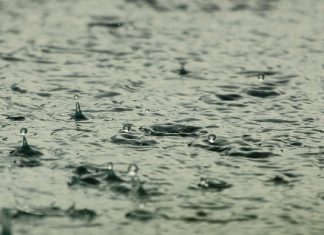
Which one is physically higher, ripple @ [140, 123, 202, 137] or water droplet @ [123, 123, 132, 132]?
water droplet @ [123, 123, 132, 132]

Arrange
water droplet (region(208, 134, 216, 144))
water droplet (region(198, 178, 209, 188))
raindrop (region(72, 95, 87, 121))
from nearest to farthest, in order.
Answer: water droplet (region(198, 178, 209, 188)) → water droplet (region(208, 134, 216, 144)) → raindrop (region(72, 95, 87, 121))

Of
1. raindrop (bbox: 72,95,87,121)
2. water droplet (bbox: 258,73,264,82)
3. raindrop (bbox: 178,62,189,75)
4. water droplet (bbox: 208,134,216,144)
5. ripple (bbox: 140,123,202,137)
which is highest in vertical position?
raindrop (bbox: 178,62,189,75)

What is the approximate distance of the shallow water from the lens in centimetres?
660

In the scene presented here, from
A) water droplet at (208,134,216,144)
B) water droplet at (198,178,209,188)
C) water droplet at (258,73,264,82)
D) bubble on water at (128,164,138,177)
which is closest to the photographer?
water droplet at (198,178,209,188)

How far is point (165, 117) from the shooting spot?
9.20 metres

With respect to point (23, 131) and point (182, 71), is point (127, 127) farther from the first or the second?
point (182, 71)

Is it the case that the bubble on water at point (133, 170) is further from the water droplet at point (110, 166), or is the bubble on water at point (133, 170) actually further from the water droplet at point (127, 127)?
the water droplet at point (127, 127)

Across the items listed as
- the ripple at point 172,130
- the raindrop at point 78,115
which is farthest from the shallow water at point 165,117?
the raindrop at point 78,115

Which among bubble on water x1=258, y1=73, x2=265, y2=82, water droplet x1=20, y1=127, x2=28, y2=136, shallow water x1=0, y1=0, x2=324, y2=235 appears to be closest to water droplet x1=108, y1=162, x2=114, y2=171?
shallow water x1=0, y1=0, x2=324, y2=235

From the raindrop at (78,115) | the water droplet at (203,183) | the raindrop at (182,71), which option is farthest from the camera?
the raindrop at (182,71)

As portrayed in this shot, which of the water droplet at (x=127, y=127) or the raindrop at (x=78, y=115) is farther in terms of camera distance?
the raindrop at (x=78, y=115)

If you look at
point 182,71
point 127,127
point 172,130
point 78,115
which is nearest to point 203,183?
point 172,130

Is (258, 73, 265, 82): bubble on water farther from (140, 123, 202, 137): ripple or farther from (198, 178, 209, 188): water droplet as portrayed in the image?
(198, 178, 209, 188): water droplet

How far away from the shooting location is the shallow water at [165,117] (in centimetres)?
660
